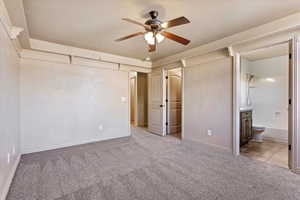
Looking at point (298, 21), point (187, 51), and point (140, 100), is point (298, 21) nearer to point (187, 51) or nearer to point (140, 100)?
point (187, 51)

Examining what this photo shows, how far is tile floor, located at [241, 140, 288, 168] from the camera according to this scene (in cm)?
272

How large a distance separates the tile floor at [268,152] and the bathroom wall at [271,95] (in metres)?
0.53

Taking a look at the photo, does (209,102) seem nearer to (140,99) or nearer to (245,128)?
(245,128)

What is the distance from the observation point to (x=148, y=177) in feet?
7.07

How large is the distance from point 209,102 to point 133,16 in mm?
2480

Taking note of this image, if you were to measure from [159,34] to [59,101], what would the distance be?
282 cm

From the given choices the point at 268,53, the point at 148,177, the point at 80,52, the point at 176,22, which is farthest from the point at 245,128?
the point at 80,52

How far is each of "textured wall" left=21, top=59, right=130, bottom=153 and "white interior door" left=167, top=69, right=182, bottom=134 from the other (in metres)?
1.38

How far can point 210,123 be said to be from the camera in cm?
349

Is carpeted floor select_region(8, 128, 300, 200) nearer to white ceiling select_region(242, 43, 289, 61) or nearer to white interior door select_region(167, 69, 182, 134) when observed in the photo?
white interior door select_region(167, 69, 182, 134)

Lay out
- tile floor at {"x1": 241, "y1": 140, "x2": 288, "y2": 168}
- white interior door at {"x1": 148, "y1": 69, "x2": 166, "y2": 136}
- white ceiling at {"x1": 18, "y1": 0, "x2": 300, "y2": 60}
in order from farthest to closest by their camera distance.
Answer: 1. white interior door at {"x1": 148, "y1": 69, "x2": 166, "y2": 136}
2. tile floor at {"x1": 241, "y1": 140, "x2": 288, "y2": 168}
3. white ceiling at {"x1": 18, "y1": 0, "x2": 300, "y2": 60}

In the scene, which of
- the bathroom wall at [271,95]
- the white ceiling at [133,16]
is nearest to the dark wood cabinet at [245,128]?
the bathroom wall at [271,95]

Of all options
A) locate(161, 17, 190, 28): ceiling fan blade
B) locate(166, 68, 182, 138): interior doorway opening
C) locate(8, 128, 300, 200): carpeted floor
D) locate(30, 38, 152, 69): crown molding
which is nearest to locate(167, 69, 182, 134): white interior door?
locate(166, 68, 182, 138): interior doorway opening

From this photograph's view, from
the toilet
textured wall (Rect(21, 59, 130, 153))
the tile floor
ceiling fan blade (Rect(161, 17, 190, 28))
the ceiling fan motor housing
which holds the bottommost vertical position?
the tile floor
